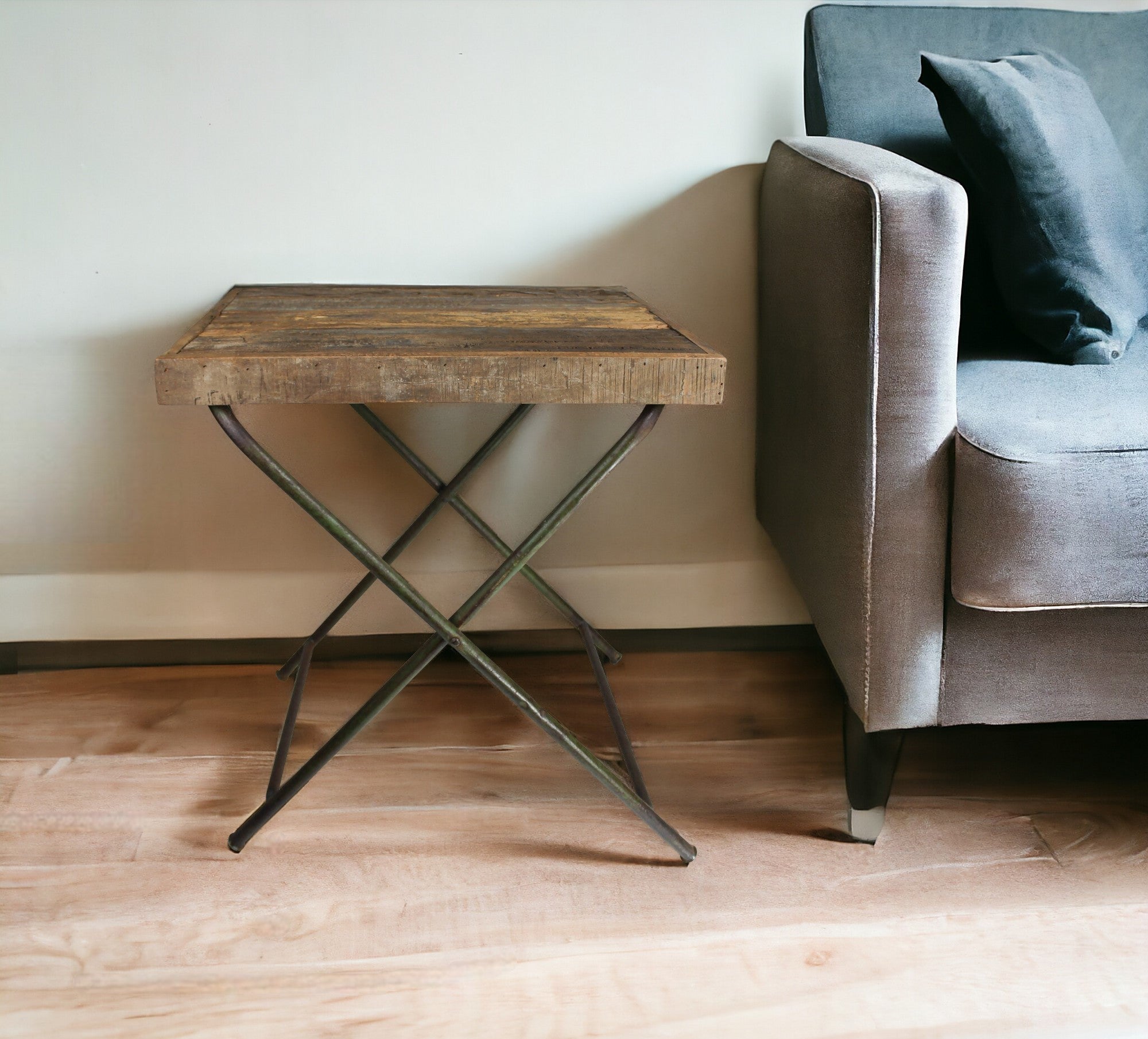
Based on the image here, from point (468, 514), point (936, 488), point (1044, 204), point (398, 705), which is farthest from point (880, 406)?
point (398, 705)

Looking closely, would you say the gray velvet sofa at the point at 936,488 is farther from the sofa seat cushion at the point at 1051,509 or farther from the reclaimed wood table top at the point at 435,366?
the reclaimed wood table top at the point at 435,366

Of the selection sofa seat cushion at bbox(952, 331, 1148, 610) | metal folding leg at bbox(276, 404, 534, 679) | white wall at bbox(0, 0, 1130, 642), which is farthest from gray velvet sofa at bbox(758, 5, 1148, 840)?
metal folding leg at bbox(276, 404, 534, 679)

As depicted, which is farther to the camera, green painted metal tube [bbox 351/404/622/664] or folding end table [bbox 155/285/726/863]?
green painted metal tube [bbox 351/404/622/664]

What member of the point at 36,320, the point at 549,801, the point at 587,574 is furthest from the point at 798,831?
the point at 36,320

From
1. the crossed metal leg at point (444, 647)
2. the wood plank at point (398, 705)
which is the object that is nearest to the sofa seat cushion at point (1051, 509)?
the crossed metal leg at point (444, 647)

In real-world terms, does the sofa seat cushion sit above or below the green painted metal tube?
above

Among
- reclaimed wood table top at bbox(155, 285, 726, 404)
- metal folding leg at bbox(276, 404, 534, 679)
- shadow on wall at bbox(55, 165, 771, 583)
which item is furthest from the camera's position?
shadow on wall at bbox(55, 165, 771, 583)

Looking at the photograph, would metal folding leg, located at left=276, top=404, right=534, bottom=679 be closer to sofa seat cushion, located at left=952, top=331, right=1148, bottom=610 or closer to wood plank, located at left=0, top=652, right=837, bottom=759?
wood plank, located at left=0, top=652, right=837, bottom=759

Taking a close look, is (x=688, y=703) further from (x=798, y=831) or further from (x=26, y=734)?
(x=26, y=734)

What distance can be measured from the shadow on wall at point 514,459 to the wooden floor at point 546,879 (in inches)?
8.5

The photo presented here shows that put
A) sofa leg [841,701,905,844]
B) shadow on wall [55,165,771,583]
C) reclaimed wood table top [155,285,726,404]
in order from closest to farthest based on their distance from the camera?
reclaimed wood table top [155,285,726,404] → sofa leg [841,701,905,844] → shadow on wall [55,165,771,583]

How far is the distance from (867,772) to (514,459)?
648 millimetres

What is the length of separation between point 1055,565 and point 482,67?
0.93 m

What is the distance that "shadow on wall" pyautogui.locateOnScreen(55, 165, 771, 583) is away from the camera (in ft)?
4.46
